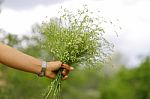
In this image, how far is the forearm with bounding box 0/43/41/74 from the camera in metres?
4.46

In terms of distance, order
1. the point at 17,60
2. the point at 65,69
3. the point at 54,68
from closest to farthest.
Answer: the point at 17,60 → the point at 54,68 → the point at 65,69

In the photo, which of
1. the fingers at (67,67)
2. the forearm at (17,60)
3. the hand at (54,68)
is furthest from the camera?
the fingers at (67,67)

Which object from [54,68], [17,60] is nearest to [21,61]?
[17,60]

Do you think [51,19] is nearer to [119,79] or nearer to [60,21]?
[60,21]

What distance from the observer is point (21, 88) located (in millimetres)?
23281

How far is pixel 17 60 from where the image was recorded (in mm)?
4547

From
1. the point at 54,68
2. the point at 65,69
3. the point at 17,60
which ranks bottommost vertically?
the point at 17,60

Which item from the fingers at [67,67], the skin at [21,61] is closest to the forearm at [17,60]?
the skin at [21,61]

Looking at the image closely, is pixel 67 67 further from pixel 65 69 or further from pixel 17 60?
pixel 17 60

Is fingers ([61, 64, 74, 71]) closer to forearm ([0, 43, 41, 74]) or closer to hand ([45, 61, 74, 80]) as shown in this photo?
hand ([45, 61, 74, 80])

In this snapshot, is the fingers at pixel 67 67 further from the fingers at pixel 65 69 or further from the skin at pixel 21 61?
the skin at pixel 21 61

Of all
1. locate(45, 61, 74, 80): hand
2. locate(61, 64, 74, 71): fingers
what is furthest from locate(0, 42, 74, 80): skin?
locate(61, 64, 74, 71): fingers

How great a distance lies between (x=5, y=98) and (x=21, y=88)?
10143 millimetres

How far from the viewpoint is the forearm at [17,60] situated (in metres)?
4.46
